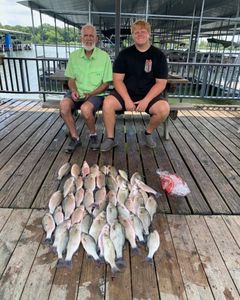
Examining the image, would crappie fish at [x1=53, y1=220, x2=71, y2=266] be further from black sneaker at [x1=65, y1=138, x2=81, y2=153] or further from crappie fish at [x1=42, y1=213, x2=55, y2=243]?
black sneaker at [x1=65, y1=138, x2=81, y2=153]

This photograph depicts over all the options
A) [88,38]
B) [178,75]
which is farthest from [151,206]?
[178,75]

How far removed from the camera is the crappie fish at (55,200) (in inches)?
68.2

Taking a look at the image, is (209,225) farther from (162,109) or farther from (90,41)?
(90,41)

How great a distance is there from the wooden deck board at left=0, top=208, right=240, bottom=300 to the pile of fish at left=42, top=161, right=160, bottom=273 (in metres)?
0.06

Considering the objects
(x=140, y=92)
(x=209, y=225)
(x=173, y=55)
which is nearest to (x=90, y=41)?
(x=140, y=92)

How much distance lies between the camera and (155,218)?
5.68ft

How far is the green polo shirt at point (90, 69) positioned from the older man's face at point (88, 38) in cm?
7

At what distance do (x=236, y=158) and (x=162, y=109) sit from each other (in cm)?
95

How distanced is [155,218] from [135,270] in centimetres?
46

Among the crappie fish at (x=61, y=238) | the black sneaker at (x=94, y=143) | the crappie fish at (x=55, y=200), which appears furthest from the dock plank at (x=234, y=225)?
the black sneaker at (x=94, y=143)

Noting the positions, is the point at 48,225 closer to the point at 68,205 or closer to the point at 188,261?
the point at 68,205

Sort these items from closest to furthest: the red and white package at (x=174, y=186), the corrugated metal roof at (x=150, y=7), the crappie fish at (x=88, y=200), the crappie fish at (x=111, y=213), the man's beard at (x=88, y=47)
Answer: the crappie fish at (x=111, y=213), the crappie fish at (x=88, y=200), the red and white package at (x=174, y=186), the man's beard at (x=88, y=47), the corrugated metal roof at (x=150, y=7)

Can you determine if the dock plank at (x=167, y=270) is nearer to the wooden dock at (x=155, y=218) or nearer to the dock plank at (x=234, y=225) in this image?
the wooden dock at (x=155, y=218)

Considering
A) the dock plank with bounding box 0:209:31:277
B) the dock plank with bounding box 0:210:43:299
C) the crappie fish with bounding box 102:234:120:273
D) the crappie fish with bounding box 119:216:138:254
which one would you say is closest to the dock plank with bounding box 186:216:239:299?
the crappie fish with bounding box 119:216:138:254
